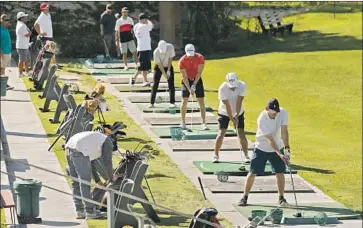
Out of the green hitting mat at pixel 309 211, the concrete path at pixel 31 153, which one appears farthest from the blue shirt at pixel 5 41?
the green hitting mat at pixel 309 211

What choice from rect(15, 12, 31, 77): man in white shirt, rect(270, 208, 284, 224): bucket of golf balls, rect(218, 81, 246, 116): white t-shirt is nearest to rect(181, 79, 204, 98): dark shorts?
rect(218, 81, 246, 116): white t-shirt

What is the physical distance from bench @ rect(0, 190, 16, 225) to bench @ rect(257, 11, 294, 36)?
23769 mm

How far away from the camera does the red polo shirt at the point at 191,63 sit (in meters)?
19.6

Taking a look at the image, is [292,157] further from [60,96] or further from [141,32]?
[141,32]

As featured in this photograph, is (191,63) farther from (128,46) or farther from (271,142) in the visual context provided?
(128,46)

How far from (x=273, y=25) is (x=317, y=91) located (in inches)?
452

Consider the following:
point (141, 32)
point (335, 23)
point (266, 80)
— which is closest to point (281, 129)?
point (141, 32)

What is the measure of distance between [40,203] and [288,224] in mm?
3355

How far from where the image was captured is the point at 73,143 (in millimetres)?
13602

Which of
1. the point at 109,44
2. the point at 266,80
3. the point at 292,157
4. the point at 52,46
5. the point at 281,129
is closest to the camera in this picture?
the point at 281,129

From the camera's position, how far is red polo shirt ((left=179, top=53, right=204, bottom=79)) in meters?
19.6

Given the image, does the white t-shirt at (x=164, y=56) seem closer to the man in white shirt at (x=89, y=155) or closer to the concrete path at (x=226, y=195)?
the concrete path at (x=226, y=195)

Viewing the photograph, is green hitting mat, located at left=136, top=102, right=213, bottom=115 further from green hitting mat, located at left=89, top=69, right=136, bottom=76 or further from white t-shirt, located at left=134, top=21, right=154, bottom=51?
green hitting mat, located at left=89, top=69, right=136, bottom=76

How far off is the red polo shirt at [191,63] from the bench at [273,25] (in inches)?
693
